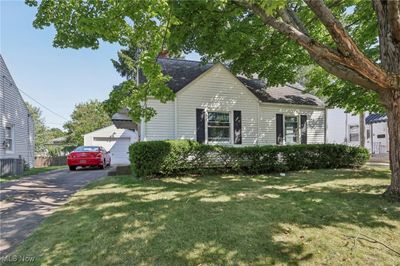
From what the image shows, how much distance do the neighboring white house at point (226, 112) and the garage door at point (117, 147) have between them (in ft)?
37.0

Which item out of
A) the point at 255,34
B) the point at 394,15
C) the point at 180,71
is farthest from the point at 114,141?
the point at 394,15

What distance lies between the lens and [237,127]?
1430 cm

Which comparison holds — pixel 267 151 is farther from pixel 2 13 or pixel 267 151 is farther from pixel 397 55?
pixel 2 13

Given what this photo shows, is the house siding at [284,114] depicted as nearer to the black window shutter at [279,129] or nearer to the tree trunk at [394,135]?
the black window shutter at [279,129]

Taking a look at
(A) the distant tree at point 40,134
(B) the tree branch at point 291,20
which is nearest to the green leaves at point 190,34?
(B) the tree branch at point 291,20

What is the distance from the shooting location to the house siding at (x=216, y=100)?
13.3m

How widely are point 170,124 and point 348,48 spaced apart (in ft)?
29.1

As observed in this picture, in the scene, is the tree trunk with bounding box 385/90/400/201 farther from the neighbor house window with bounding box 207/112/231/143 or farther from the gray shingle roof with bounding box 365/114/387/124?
the gray shingle roof with bounding box 365/114/387/124

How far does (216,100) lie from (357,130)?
1852 cm

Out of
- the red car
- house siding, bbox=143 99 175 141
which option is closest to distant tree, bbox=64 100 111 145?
the red car

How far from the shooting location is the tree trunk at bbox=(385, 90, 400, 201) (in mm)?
6109

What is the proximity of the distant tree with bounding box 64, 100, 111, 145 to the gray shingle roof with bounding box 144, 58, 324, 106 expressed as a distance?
33411 millimetres

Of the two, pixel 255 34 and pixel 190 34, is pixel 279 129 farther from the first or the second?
pixel 190 34

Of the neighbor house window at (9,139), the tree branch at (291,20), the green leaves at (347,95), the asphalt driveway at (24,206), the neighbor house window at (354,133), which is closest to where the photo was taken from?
the asphalt driveway at (24,206)
